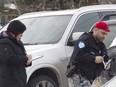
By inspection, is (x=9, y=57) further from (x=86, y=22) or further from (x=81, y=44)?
(x=86, y=22)

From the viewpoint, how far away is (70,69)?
521 centimetres

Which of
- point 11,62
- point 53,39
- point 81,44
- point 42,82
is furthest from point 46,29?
point 11,62

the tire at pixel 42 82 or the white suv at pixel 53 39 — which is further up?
the white suv at pixel 53 39

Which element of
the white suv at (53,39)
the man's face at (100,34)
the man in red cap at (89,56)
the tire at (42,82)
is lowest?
the tire at (42,82)

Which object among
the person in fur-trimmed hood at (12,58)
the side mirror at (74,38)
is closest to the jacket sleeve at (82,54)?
the person in fur-trimmed hood at (12,58)

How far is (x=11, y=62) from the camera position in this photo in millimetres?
4949

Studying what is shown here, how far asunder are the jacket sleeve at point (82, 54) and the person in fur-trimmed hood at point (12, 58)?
63 cm

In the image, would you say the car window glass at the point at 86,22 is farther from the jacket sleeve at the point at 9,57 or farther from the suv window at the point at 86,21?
the jacket sleeve at the point at 9,57

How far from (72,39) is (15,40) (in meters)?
2.19

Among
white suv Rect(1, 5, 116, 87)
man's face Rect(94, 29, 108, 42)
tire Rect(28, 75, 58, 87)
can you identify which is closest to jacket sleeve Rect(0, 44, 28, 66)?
man's face Rect(94, 29, 108, 42)

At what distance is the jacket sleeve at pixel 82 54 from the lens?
5.09m

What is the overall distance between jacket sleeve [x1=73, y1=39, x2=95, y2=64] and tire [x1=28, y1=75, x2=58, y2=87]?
160 cm

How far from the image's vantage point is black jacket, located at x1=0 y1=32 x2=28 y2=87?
4.95 m

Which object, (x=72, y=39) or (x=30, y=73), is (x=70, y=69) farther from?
(x=72, y=39)
